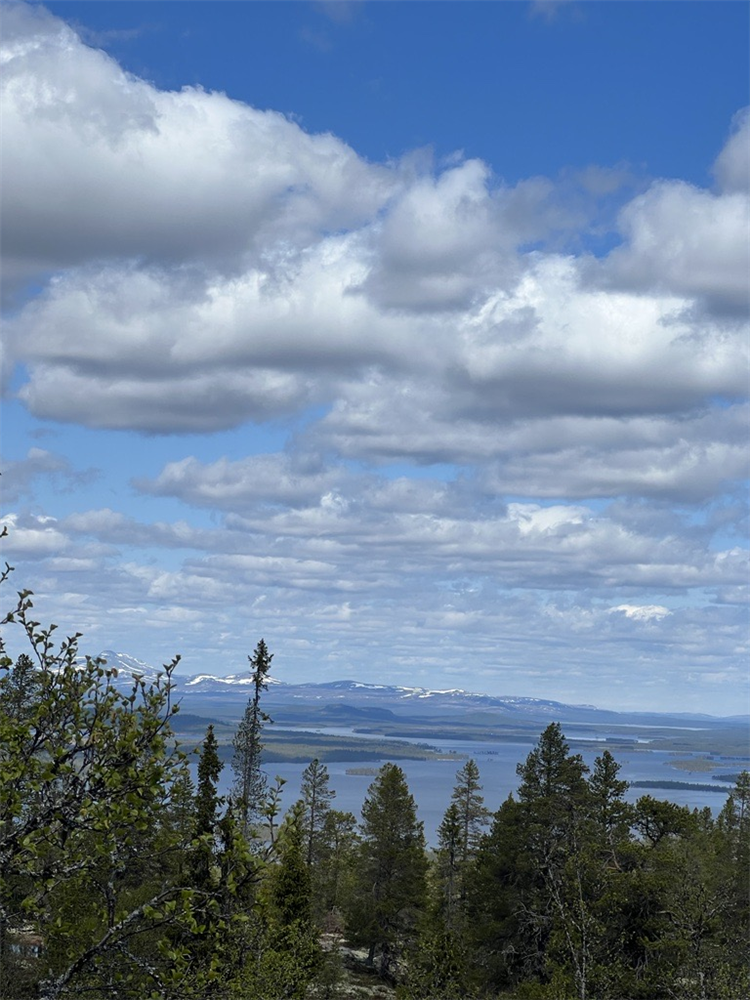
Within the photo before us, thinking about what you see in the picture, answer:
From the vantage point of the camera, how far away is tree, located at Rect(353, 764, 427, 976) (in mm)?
72625

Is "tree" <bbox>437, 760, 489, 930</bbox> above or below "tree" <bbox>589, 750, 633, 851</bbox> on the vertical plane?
below

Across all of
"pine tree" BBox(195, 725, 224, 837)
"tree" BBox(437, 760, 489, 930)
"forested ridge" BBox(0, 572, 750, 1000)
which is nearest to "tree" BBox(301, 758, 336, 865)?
"forested ridge" BBox(0, 572, 750, 1000)

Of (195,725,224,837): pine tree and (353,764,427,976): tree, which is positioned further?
(353,764,427,976): tree

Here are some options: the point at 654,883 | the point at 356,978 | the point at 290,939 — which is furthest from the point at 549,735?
the point at 356,978

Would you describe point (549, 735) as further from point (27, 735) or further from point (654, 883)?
point (27, 735)

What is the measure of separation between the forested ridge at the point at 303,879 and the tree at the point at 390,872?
5.9 inches

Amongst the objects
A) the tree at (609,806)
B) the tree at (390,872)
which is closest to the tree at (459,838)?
the tree at (390,872)

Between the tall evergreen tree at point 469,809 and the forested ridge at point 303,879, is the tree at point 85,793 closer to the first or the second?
the forested ridge at point 303,879

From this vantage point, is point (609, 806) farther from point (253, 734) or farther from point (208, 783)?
point (253, 734)

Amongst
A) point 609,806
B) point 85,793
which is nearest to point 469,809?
point 609,806

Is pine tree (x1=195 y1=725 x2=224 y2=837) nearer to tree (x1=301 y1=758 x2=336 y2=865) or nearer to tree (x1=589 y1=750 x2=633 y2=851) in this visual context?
tree (x1=589 y1=750 x2=633 y2=851)

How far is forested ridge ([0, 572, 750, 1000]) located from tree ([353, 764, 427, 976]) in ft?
0.49

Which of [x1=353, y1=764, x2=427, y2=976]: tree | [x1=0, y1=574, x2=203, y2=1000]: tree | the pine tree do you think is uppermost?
[x1=0, y1=574, x2=203, y2=1000]: tree

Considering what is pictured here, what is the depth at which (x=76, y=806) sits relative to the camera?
1047 centimetres
